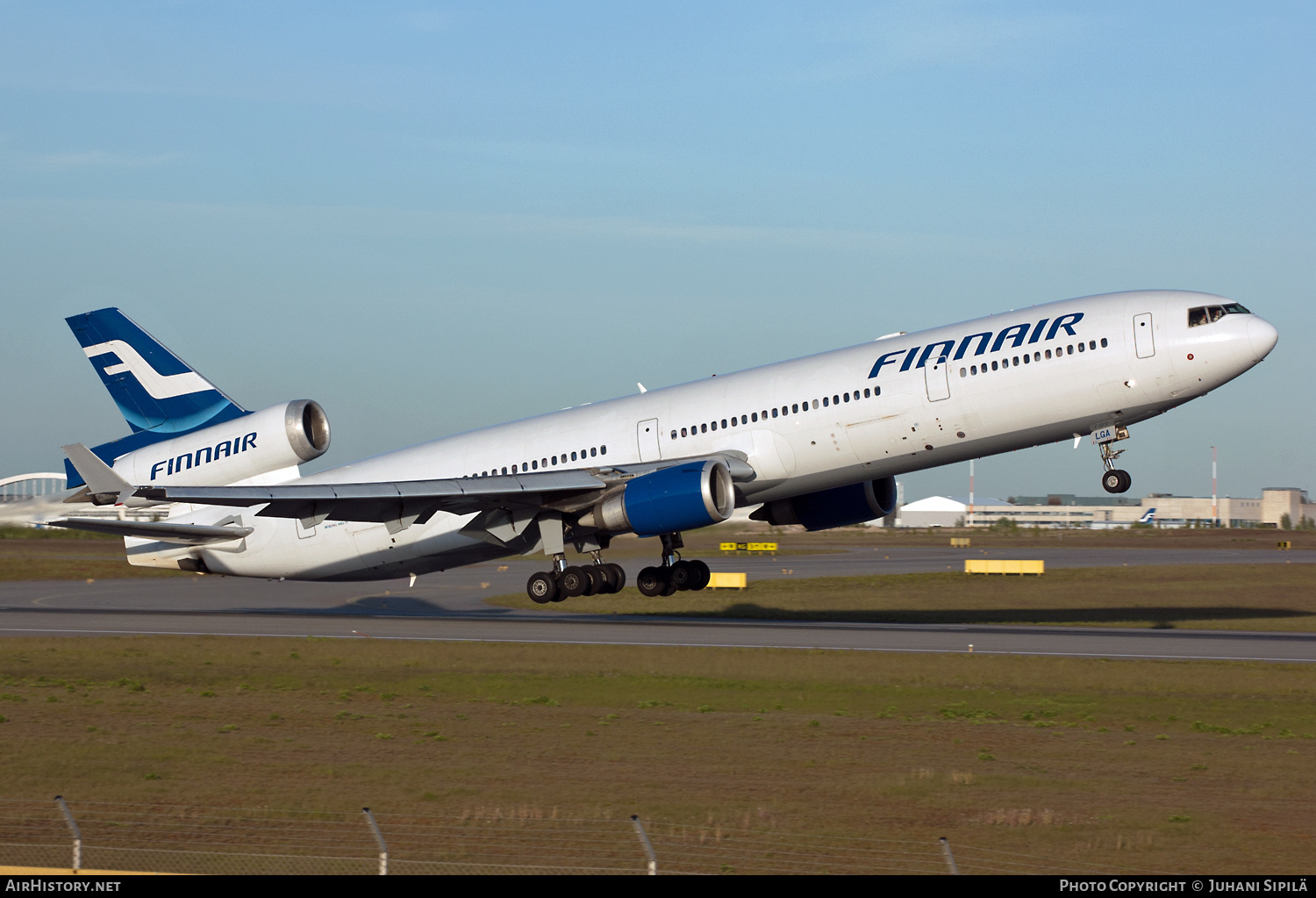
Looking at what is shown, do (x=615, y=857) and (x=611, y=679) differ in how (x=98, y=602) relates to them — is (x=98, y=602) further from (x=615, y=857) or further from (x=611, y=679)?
(x=615, y=857)

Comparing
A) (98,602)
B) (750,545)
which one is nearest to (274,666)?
(98,602)

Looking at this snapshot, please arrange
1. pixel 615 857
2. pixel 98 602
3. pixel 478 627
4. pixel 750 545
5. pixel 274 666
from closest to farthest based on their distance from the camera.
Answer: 1. pixel 615 857
2. pixel 274 666
3. pixel 478 627
4. pixel 98 602
5. pixel 750 545

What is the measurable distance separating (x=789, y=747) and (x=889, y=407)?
11.2 metres

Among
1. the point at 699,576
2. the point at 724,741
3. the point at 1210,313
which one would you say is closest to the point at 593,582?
the point at 699,576

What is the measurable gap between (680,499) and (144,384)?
867 inches

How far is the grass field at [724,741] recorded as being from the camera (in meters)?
21.9

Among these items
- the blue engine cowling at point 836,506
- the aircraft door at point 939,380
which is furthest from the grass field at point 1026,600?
the aircraft door at point 939,380

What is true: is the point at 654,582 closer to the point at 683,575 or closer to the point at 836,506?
the point at 683,575

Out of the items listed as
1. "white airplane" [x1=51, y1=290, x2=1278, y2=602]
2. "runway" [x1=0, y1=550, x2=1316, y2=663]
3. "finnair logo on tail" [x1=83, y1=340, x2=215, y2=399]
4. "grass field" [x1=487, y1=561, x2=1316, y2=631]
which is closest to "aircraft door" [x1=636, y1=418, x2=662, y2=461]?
"white airplane" [x1=51, y1=290, x2=1278, y2=602]

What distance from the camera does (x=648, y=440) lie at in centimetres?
3881

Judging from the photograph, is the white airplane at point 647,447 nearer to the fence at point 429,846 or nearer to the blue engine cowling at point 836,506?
the blue engine cowling at point 836,506

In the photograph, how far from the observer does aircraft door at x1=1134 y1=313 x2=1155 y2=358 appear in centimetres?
3203

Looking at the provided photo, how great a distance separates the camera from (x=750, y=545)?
124m

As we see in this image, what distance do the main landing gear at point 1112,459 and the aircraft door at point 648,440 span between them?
1305cm
